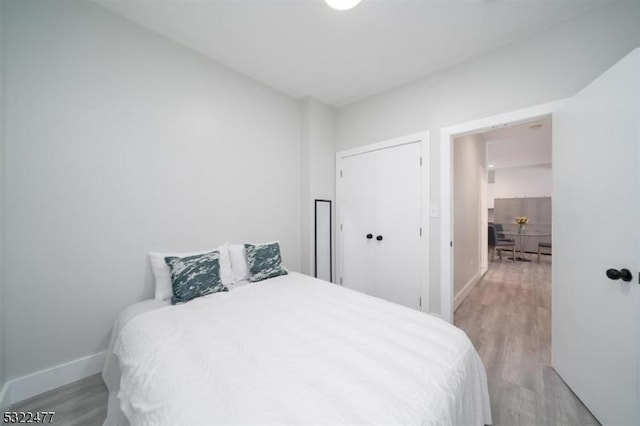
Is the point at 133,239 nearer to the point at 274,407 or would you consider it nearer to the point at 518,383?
the point at 274,407

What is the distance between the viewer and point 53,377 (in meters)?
1.59

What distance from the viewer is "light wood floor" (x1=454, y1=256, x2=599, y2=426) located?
1454 mm

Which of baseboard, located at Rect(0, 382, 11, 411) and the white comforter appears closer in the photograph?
the white comforter

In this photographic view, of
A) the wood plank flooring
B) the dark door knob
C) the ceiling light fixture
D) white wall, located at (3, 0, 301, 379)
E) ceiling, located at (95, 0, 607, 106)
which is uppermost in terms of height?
ceiling, located at (95, 0, 607, 106)

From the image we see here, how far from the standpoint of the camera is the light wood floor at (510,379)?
1.43 m

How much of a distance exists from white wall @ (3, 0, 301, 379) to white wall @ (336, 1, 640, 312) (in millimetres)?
1917

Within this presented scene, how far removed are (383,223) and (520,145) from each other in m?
4.37

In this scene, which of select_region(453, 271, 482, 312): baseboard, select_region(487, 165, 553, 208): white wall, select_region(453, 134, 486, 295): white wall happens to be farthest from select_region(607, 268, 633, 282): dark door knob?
select_region(487, 165, 553, 208): white wall

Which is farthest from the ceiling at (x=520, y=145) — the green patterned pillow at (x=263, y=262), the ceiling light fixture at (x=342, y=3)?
the green patterned pillow at (x=263, y=262)

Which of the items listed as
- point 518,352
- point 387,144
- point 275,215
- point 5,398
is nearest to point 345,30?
point 387,144

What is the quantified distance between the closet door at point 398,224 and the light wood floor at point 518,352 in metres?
0.77

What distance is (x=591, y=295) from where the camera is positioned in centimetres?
147

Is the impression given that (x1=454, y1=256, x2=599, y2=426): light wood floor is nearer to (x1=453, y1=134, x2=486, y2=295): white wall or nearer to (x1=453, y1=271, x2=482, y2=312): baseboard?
(x1=453, y1=271, x2=482, y2=312): baseboard

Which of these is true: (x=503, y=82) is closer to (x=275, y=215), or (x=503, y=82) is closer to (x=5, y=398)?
(x=275, y=215)
